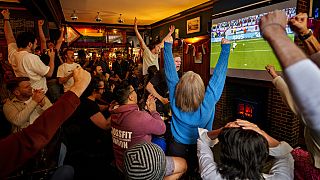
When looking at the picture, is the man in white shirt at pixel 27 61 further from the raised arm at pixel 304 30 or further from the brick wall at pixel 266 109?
the brick wall at pixel 266 109

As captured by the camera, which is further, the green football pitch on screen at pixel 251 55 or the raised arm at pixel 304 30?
the green football pitch on screen at pixel 251 55

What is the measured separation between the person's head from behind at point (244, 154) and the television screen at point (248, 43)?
3.09 m

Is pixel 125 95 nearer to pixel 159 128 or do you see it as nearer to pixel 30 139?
pixel 159 128

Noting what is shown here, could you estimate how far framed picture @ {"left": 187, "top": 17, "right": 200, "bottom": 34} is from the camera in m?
6.93

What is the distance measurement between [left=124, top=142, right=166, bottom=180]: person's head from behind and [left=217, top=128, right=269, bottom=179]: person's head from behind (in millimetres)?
338

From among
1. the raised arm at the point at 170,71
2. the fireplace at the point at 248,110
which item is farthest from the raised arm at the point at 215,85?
the fireplace at the point at 248,110

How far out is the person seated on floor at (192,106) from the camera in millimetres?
1827

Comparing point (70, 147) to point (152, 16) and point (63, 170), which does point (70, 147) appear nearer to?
point (63, 170)

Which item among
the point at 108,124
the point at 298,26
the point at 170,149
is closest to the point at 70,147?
the point at 108,124

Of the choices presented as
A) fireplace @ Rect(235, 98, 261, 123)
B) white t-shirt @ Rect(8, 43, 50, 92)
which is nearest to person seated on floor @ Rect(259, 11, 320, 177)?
white t-shirt @ Rect(8, 43, 50, 92)

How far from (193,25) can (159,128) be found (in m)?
5.91

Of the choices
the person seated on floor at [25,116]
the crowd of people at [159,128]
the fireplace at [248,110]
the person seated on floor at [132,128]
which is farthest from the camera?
the fireplace at [248,110]

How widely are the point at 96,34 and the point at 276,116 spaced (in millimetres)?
8379

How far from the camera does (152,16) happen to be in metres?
8.41
